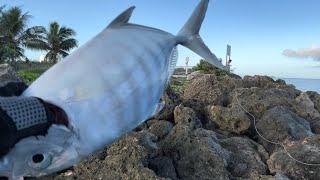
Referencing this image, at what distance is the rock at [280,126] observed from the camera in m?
5.77

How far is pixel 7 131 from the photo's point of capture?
137 cm

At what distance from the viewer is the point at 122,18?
6.86 feet

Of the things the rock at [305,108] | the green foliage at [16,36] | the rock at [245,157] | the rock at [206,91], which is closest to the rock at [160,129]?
the rock at [245,157]

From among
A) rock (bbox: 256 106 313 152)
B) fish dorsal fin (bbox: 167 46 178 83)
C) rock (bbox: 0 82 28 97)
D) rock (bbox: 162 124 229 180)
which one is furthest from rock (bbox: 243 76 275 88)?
rock (bbox: 0 82 28 97)

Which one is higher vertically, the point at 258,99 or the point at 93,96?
the point at 93,96

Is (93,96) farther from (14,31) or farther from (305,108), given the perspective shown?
(14,31)

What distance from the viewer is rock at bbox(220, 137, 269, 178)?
183 inches

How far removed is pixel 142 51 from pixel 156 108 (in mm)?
Result: 255

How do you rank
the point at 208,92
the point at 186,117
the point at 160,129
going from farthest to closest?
1. the point at 208,92
2. the point at 186,117
3. the point at 160,129

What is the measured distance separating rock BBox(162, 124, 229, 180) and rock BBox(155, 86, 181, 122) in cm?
111

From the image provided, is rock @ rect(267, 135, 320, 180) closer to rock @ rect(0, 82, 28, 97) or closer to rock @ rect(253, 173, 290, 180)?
rock @ rect(253, 173, 290, 180)

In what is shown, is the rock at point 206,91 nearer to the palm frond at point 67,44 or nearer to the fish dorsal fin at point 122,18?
the fish dorsal fin at point 122,18

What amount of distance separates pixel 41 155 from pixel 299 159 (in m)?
3.97

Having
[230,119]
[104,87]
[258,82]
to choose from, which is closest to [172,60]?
[104,87]
